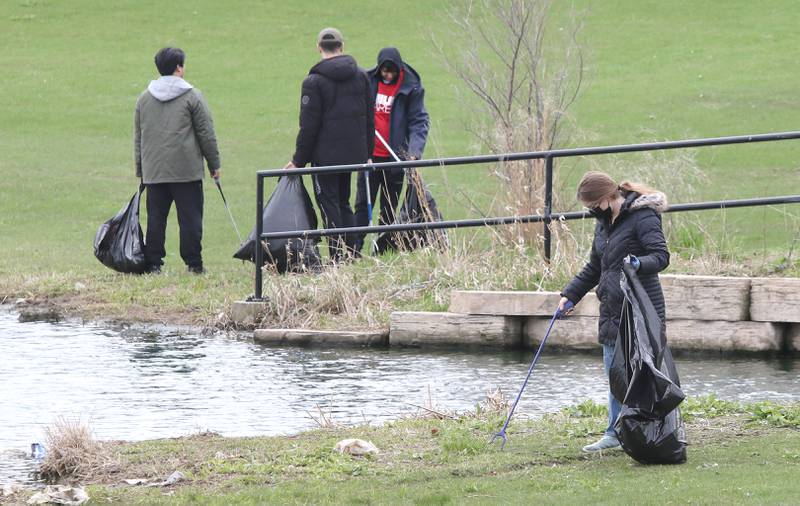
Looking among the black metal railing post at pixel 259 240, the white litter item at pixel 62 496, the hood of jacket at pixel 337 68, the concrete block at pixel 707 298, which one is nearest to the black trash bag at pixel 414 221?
the hood of jacket at pixel 337 68

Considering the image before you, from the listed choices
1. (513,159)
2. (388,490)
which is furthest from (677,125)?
(388,490)

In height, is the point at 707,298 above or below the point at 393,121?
below

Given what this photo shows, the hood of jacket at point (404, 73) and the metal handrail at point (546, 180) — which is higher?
the hood of jacket at point (404, 73)

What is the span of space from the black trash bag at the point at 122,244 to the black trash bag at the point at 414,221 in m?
2.13

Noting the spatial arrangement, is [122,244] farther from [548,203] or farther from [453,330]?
[548,203]

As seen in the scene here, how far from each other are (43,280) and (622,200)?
7061 mm

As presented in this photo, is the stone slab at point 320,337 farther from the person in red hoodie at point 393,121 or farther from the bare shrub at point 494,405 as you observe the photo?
the bare shrub at point 494,405

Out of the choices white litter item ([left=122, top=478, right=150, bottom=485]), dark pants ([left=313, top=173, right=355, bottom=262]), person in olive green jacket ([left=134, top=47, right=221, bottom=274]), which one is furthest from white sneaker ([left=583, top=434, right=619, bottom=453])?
person in olive green jacket ([left=134, top=47, right=221, bottom=274])

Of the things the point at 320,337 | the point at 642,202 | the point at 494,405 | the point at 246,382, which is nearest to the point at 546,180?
the point at 320,337

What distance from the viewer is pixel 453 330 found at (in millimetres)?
10859

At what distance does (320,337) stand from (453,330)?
987 mm

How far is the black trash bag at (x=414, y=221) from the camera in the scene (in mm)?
11977

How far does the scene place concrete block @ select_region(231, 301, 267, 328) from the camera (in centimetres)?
1149

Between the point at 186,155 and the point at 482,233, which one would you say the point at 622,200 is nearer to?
the point at 482,233
